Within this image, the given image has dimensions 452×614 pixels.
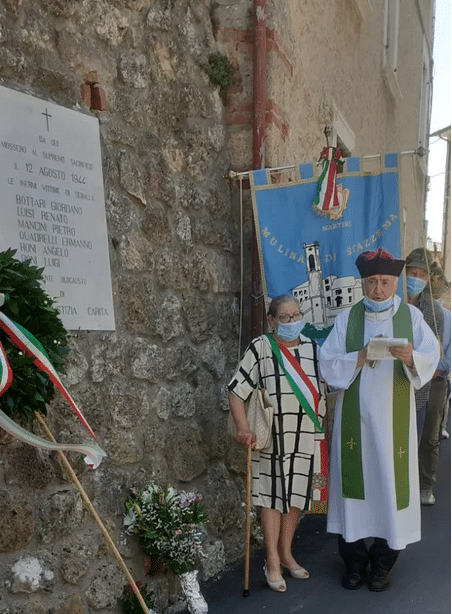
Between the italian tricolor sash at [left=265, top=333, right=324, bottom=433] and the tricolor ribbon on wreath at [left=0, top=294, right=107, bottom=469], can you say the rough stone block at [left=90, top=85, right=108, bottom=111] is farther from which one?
the italian tricolor sash at [left=265, top=333, right=324, bottom=433]

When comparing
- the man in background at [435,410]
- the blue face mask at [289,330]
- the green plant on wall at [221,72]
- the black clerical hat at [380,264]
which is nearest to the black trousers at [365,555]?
the blue face mask at [289,330]

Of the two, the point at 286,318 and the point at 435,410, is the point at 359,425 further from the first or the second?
the point at 435,410

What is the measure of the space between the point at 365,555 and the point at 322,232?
6.76 feet

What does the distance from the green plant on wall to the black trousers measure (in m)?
2.98

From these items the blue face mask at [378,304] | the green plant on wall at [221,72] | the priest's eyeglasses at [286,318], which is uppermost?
the green plant on wall at [221,72]

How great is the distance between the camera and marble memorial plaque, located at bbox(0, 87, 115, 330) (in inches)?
148

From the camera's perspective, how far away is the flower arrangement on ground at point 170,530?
170 inches

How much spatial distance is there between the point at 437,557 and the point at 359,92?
209 inches

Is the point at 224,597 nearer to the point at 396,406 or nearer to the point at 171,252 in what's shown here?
the point at 396,406

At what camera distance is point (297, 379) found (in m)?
4.93

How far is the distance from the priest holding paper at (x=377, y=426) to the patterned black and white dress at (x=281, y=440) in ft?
0.70

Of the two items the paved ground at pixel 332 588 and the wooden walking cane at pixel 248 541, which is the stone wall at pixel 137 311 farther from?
the wooden walking cane at pixel 248 541

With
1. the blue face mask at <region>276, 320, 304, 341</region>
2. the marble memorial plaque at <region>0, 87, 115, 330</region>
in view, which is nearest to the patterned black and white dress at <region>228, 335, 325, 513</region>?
the blue face mask at <region>276, 320, 304, 341</region>

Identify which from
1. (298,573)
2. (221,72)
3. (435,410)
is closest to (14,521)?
(298,573)
